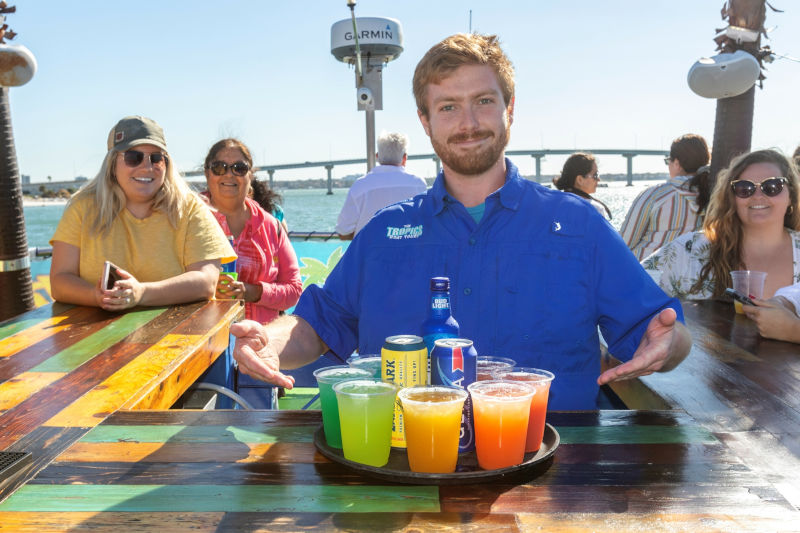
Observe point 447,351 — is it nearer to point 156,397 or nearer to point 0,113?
point 156,397

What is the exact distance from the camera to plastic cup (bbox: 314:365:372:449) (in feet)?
4.38

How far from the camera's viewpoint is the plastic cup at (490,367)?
1379mm

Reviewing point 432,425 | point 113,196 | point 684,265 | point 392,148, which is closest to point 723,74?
point 684,265

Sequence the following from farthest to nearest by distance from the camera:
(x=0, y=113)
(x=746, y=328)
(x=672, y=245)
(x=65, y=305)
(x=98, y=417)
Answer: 1. (x=0, y=113)
2. (x=672, y=245)
3. (x=65, y=305)
4. (x=746, y=328)
5. (x=98, y=417)

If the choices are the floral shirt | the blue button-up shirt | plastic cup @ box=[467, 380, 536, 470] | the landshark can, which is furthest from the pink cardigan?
plastic cup @ box=[467, 380, 536, 470]

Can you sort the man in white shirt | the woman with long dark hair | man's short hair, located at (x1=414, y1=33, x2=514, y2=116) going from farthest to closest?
1. the woman with long dark hair
2. the man in white shirt
3. man's short hair, located at (x1=414, y1=33, x2=514, y2=116)

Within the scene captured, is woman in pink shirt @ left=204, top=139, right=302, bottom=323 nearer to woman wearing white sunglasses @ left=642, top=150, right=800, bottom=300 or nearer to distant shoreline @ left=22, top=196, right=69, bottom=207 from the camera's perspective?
woman wearing white sunglasses @ left=642, top=150, right=800, bottom=300

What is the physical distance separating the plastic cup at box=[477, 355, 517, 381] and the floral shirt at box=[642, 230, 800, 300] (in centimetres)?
233

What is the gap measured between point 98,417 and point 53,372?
52cm

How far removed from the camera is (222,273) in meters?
3.58

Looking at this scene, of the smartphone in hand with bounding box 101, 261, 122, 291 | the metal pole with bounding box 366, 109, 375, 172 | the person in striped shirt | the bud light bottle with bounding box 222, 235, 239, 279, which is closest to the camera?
the smartphone in hand with bounding box 101, 261, 122, 291

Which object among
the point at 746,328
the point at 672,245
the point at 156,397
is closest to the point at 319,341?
the point at 156,397

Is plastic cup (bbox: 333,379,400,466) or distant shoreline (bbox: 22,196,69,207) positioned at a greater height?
plastic cup (bbox: 333,379,400,466)

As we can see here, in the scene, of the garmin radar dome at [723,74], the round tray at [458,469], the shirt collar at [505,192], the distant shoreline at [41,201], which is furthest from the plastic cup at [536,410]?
the distant shoreline at [41,201]
